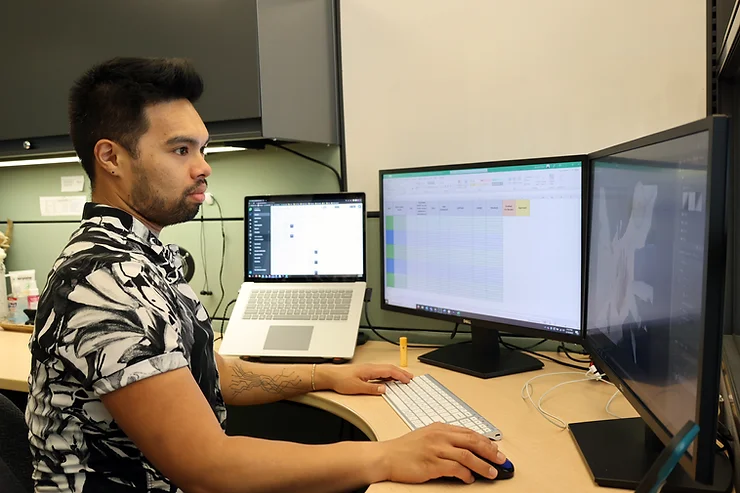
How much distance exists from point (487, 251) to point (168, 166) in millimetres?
740

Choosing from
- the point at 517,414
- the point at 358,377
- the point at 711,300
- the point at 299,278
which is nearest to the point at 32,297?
the point at 299,278

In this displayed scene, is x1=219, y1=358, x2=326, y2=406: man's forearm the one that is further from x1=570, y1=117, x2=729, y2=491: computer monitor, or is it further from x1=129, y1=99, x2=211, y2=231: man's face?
x1=570, y1=117, x2=729, y2=491: computer monitor

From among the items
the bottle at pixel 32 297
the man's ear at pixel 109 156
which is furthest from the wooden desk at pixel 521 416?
the bottle at pixel 32 297

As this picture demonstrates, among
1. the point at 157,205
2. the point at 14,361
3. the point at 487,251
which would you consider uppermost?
the point at 157,205

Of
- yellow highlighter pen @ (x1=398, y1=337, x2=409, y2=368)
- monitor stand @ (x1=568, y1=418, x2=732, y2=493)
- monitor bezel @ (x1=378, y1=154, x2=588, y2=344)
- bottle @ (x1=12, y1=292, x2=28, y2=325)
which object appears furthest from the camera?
bottle @ (x1=12, y1=292, x2=28, y2=325)

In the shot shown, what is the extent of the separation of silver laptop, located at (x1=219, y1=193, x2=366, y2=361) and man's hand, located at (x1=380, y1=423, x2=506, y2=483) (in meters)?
0.64

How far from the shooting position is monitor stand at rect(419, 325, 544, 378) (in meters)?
1.39

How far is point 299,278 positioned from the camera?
1.76 m

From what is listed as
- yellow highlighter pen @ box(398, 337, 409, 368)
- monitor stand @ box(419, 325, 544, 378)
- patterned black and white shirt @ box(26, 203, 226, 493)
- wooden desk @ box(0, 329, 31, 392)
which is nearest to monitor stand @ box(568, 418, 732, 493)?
monitor stand @ box(419, 325, 544, 378)

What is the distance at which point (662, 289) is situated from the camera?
0.75 metres

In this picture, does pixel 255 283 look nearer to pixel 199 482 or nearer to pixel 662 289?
pixel 199 482

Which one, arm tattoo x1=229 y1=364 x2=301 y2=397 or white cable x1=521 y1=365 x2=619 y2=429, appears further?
arm tattoo x1=229 y1=364 x2=301 y2=397

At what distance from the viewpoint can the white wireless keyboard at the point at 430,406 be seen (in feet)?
3.48

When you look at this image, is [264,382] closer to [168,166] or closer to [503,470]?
[168,166]
